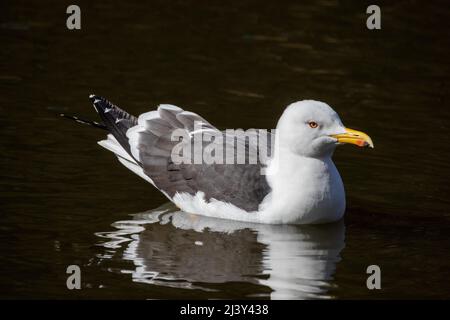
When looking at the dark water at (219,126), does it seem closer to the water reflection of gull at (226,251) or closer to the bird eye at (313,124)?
the water reflection of gull at (226,251)

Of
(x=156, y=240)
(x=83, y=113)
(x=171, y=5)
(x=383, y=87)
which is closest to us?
(x=156, y=240)

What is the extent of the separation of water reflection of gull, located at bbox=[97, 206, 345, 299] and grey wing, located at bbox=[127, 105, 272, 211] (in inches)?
11.0

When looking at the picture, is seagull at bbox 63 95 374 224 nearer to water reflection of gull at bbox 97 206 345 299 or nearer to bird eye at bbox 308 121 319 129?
bird eye at bbox 308 121 319 129

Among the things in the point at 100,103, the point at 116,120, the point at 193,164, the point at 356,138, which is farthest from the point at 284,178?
the point at 100,103

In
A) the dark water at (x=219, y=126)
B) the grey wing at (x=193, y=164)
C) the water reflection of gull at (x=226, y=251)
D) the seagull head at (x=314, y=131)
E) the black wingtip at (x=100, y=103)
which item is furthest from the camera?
the black wingtip at (x=100, y=103)

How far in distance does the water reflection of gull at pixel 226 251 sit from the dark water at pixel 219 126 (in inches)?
0.8

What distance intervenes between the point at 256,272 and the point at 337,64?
255 inches

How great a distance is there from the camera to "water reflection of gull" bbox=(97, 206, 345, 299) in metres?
9.45

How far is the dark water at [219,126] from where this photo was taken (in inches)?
379

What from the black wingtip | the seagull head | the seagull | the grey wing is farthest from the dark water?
the seagull head

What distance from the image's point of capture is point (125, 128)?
11859 millimetres

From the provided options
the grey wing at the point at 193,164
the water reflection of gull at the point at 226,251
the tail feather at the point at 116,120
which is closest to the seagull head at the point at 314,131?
the grey wing at the point at 193,164

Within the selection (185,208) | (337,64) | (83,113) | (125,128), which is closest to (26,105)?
(83,113)

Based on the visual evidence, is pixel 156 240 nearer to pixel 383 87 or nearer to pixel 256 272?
pixel 256 272
